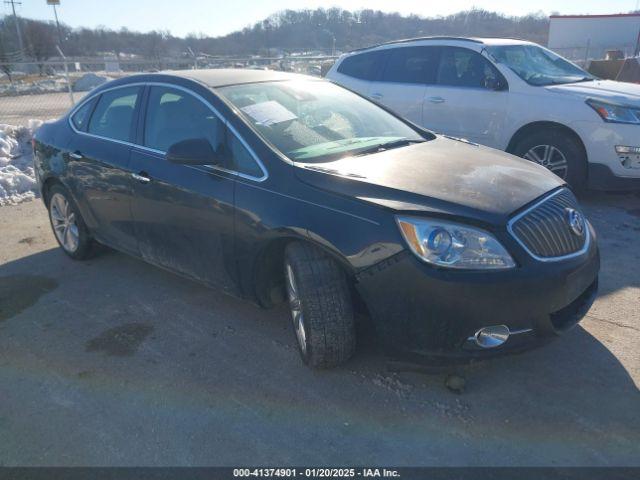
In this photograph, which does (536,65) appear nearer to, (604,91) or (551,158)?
(604,91)

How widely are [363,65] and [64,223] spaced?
4.74m

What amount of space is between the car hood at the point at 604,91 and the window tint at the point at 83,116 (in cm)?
488

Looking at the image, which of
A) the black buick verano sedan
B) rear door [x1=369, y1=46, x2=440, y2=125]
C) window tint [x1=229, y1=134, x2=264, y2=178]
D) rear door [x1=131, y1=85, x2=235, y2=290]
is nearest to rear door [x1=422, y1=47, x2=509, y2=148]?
rear door [x1=369, y1=46, x2=440, y2=125]

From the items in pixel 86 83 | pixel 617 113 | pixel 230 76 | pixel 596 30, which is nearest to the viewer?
pixel 230 76

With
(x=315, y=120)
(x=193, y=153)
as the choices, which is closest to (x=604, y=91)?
(x=315, y=120)

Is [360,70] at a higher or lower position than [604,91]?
higher

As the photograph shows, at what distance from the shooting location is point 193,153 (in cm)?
325

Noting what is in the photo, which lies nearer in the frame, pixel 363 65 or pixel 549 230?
pixel 549 230

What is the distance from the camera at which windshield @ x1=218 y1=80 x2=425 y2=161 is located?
11.0 feet

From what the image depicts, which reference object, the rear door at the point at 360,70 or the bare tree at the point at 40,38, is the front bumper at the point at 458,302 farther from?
the bare tree at the point at 40,38

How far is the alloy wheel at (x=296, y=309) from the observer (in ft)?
9.96

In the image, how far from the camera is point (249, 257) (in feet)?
10.6

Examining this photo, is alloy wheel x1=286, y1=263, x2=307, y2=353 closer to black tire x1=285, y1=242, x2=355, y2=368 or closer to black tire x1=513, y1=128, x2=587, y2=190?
black tire x1=285, y1=242, x2=355, y2=368

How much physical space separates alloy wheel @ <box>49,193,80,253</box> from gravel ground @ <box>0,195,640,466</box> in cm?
97
